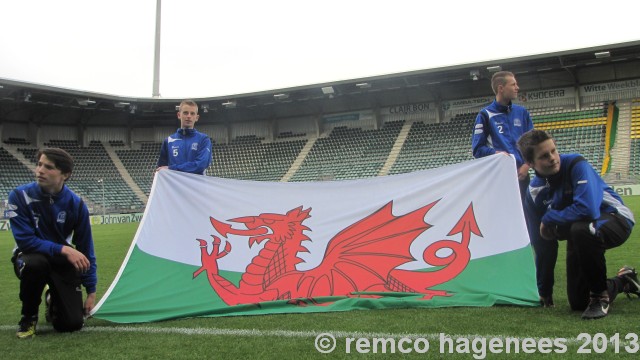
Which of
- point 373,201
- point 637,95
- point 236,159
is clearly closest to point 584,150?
point 637,95

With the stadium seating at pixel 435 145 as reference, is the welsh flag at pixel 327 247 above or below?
below

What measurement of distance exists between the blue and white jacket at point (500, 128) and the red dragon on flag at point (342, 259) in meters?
0.66

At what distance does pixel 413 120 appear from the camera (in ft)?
96.4

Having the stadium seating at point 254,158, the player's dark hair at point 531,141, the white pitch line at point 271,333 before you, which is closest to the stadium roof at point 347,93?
the stadium seating at point 254,158

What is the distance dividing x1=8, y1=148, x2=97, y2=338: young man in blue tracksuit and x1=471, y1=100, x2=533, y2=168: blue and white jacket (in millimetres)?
3032

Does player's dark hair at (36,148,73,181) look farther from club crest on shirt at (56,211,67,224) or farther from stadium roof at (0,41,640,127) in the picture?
stadium roof at (0,41,640,127)

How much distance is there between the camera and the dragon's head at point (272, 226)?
375 centimetres

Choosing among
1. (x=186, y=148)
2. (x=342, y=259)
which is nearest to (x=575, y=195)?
(x=342, y=259)

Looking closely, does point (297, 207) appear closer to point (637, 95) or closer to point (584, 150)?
point (584, 150)

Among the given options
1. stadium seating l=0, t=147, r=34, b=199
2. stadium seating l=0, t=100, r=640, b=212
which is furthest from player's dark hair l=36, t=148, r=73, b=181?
stadium seating l=0, t=147, r=34, b=199

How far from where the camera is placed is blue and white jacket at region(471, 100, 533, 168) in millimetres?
3875

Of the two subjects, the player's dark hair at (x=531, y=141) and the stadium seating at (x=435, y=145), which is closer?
the player's dark hair at (x=531, y=141)

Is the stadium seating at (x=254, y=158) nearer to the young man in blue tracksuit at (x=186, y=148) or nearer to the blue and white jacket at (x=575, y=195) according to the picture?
the young man in blue tracksuit at (x=186, y=148)

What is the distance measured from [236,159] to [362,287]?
29159 mm
